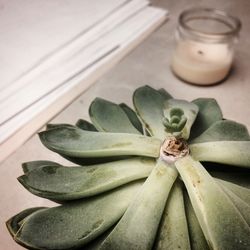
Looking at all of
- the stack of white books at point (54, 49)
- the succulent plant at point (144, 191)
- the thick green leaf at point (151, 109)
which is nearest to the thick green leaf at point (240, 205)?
the succulent plant at point (144, 191)

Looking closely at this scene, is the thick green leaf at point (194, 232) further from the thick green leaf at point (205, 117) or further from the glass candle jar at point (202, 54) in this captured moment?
the glass candle jar at point (202, 54)

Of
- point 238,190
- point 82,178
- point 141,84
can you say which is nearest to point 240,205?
point 238,190

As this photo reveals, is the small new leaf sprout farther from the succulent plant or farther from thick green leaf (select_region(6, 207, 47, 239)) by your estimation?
thick green leaf (select_region(6, 207, 47, 239))

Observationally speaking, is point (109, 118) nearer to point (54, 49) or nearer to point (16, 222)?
point (16, 222)

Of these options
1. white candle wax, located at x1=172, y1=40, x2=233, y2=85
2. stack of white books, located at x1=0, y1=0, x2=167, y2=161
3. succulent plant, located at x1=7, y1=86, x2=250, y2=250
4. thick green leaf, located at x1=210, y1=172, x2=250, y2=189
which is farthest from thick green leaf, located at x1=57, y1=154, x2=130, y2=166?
white candle wax, located at x1=172, y1=40, x2=233, y2=85

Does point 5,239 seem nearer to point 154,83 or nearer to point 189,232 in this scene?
point 189,232

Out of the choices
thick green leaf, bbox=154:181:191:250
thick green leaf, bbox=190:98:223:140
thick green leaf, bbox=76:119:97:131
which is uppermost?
thick green leaf, bbox=76:119:97:131
